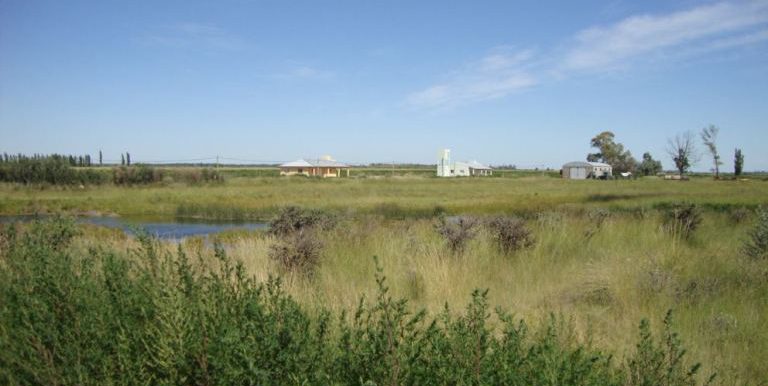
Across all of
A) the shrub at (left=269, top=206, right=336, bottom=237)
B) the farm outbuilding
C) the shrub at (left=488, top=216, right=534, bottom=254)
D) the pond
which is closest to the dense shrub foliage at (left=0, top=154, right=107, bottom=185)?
the pond

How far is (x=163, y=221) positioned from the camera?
3147cm

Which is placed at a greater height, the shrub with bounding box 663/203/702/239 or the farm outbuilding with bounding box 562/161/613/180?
the farm outbuilding with bounding box 562/161/613/180

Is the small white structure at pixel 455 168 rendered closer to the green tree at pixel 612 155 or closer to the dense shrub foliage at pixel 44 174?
the green tree at pixel 612 155

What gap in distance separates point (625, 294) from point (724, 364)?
6.11ft

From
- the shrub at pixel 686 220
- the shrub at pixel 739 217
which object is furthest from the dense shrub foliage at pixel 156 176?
the shrub at pixel 686 220

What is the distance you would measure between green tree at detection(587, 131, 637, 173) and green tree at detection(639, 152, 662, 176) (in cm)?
191

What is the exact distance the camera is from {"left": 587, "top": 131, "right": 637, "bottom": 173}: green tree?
116 meters

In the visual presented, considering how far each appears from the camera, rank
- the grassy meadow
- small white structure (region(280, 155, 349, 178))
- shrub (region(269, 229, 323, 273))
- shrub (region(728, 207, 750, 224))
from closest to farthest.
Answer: the grassy meadow
shrub (region(269, 229, 323, 273))
shrub (region(728, 207, 750, 224))
small white structure (region(280, 155, 349, 178))

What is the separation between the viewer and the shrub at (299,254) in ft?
23.3

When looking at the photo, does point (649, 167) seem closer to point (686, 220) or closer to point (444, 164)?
point (444, 164)

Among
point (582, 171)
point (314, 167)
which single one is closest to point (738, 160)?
point (582, 171)

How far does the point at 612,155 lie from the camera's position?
120 meters

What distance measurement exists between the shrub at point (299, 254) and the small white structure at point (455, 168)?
340 ft

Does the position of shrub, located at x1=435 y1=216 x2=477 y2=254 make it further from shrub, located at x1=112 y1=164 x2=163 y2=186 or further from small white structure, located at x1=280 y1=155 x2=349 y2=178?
small white structure, located at x1=280 y1=155 x2=349 y2=178
